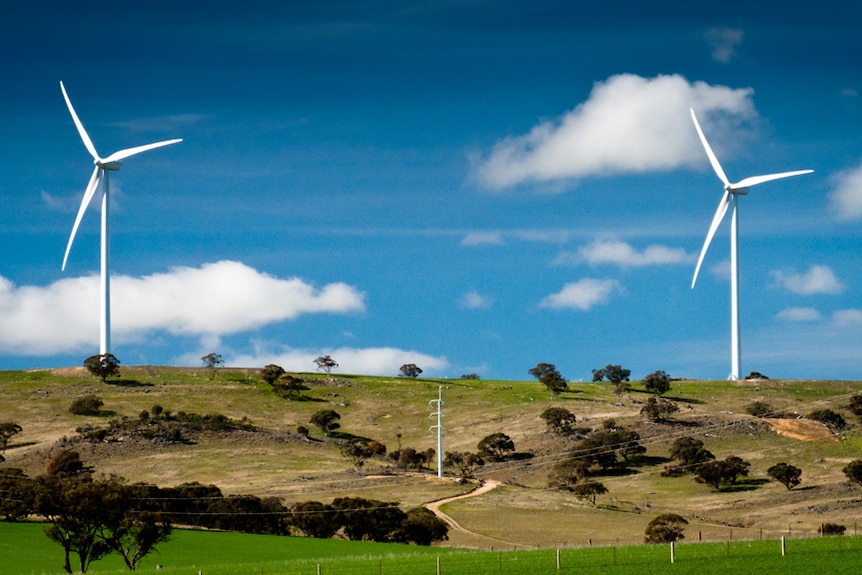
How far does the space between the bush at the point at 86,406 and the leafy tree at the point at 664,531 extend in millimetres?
114247

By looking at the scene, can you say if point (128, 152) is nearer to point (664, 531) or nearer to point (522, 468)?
point (522, 468)

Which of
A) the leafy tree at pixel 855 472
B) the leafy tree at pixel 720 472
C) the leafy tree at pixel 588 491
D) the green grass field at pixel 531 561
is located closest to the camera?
the green grass field at pixel 531 561

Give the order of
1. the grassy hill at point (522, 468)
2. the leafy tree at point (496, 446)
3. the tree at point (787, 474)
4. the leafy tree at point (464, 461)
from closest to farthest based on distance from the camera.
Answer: the grassy hill at point (522, 468)
the tree at point (787, 474)
the leafy tree at point (464, 461)
the leafy tree at point (496, 446)

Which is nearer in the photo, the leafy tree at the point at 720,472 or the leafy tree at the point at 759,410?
the leafy tree at the point at 720,472

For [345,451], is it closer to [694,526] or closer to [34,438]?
[34,438]

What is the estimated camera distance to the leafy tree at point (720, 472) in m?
146

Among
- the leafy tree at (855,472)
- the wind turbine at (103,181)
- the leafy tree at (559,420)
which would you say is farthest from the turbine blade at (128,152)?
the leafy tree at (855,472)

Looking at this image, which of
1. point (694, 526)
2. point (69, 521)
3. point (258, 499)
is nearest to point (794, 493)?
point (694, 526)

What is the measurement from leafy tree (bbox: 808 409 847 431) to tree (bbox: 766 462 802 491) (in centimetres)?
3777

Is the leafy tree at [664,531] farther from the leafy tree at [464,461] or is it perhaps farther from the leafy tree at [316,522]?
the leafy tree at [464,461]

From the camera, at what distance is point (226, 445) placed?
174000mm

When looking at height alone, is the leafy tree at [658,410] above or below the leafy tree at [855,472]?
above

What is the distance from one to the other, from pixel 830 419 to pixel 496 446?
5479 cm

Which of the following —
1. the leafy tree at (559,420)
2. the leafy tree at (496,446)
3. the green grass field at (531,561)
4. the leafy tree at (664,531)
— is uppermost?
the leafy tree at (559,420)
